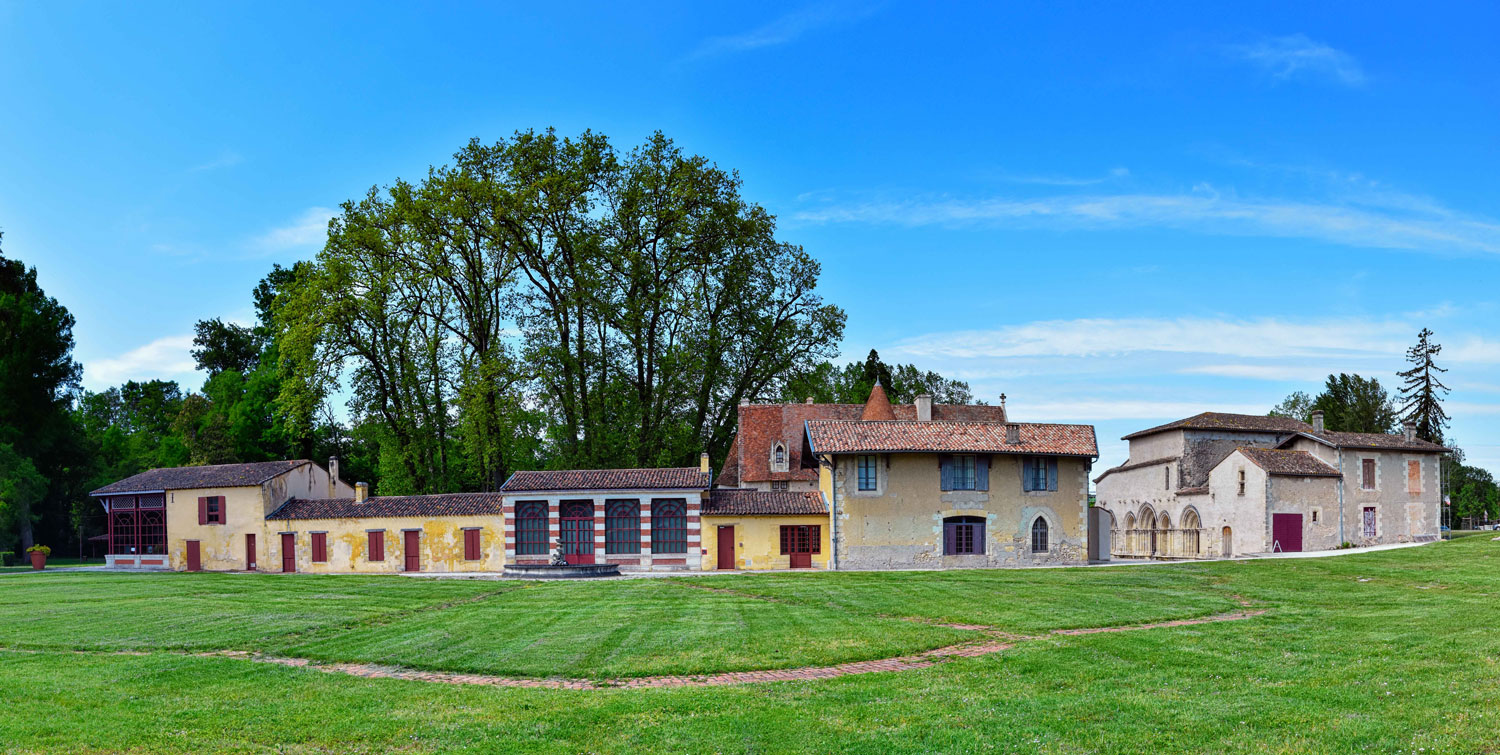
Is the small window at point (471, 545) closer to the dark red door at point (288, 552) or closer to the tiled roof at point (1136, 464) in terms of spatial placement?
the dark red door at point (288, 552)

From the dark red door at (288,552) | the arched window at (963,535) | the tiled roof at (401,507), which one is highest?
the tiled roof at (401,507)

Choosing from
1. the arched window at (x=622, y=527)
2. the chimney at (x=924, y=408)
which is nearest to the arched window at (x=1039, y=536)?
the chimney at (x=924, y=408)

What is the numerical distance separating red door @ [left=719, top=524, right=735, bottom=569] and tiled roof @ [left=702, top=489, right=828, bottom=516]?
0.65 m

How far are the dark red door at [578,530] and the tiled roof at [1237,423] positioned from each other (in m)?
29.0

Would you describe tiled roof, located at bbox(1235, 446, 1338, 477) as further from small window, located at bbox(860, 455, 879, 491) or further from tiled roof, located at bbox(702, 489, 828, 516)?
tiled roof, located at bbox(702, 489, 828, 516)

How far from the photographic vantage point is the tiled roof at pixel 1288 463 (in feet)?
144

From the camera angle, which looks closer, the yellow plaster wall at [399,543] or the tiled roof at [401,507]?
the yellow plaster wall at [399,543]

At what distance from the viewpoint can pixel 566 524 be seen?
4044cm

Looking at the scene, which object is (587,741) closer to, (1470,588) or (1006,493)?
(1470,588)

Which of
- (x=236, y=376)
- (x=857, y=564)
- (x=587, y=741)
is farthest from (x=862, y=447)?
(x=236, y=376)

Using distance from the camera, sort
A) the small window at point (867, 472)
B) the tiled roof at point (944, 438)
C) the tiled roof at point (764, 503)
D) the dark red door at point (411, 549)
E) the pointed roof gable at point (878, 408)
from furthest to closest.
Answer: the pointed roof gable at point (878, 408) → the dark red door at point (411, 549) → the tiled roof at point (764, 503) → the small window at point (867, 472) → the tiled roof at point (944, 438)

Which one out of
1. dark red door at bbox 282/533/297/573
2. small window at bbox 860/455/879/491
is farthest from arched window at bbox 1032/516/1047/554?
dark red door at bbox 282/533/297/573

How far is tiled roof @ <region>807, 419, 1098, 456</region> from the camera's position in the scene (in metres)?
37.7

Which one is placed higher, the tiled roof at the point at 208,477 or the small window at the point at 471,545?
the tiled roof at the point at 208,477
